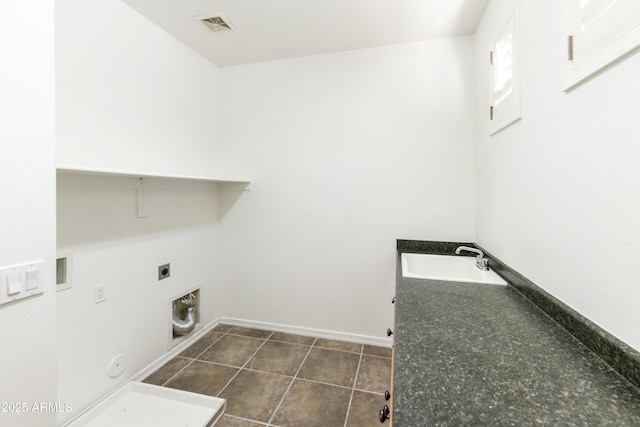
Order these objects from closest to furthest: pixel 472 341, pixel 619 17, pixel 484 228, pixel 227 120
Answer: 1. pixel 619 17
2. pixel 472 341
3. pixel 484 228
4. pixel 227 120

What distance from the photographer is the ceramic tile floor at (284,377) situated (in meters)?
1.65

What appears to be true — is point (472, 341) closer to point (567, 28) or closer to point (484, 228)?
point (567, 28)

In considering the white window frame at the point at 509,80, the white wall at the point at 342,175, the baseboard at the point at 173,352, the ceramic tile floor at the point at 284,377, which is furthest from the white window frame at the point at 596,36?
the baseboard at the point at 173,352

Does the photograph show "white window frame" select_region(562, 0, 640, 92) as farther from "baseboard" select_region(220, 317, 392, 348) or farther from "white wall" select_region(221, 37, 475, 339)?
"baseboard" select_region(220, 317, 392, 348)

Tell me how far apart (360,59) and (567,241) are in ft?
6.88

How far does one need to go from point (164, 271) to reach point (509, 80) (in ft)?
8.63

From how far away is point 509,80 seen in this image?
4.96 ft

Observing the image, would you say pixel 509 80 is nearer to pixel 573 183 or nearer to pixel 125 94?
pixel 573 183

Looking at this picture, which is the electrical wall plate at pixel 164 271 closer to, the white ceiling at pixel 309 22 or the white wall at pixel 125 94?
the white wall at pixel 125 94

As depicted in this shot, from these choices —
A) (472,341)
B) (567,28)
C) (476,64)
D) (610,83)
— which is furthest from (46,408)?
(476,64)

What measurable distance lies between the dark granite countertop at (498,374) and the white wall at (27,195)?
1.13 metres

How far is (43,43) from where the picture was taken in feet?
2.99

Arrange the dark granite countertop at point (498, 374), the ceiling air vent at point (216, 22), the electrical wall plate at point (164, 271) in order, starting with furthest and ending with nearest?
the electrical wall plate at point (164, 271) → the ceiling air vent at point (216, 22) → the dark granite countertop at point (498, 374)

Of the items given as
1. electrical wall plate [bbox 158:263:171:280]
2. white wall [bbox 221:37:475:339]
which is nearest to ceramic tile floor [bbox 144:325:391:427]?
white wall [bbox 221:37:475:339]
